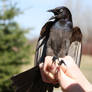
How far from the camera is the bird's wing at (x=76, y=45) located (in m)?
2.61

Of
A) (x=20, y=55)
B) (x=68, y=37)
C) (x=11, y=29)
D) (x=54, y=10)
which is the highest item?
(x=54, y=10)

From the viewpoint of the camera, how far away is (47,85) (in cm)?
214

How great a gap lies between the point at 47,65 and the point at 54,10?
77 cm

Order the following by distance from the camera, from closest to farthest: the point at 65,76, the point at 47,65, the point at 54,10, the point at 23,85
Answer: the point at 65,76 < the point at 47,65 < the point at 23,85 < the point at 54,10

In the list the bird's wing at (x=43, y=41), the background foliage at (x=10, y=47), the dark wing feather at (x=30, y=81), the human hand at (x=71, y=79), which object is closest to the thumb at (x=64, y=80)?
the human hand at (x=71, y=79)

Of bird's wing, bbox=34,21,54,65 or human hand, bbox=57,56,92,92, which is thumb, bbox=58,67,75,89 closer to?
human hand, bbox=57,56,92,92

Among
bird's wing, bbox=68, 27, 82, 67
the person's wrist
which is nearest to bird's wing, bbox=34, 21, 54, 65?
bird's wing, bbox=68, 27, 82, 67

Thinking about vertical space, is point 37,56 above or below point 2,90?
above

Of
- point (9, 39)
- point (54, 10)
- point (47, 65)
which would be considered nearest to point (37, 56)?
point (54, 10)

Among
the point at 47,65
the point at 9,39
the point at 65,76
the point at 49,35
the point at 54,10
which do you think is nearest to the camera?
the point at 65,76

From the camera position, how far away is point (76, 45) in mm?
2736

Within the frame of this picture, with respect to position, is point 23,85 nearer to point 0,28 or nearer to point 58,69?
point 58,69

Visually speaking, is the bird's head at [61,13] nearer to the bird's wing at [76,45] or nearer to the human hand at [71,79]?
the bird's wing at [76,45]

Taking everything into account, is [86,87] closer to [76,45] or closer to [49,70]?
[49,70]
